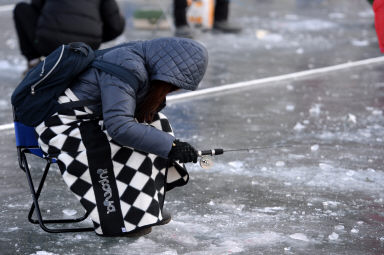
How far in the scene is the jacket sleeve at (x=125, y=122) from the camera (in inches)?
144

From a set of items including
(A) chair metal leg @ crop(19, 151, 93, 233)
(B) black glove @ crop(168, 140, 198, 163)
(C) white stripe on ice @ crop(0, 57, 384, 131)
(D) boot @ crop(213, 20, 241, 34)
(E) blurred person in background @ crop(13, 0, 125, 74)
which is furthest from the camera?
(D) boot @ crop(213, 20, 241, 34)

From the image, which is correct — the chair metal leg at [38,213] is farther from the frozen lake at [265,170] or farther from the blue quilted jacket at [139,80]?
the blue quilted jacket at [139,80]

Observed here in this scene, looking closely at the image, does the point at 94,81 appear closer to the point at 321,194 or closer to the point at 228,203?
the point at 228,203

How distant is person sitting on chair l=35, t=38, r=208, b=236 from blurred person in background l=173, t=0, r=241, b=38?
639cm

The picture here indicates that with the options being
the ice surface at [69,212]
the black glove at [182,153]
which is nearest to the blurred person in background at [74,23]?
the ice surface at [69,212]

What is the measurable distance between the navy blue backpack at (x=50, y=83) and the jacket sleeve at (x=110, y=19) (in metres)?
3.15

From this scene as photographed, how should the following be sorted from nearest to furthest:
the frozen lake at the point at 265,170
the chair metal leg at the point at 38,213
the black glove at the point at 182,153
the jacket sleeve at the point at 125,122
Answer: the jacket sleeve at the point at 125,122
the black glove at the point at 182,153
the chair metal leg at the point at 38,213
the frozen lake at the point at 265,170

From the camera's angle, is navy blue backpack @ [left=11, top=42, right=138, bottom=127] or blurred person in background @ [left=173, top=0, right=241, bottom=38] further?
blurred person in background @ [left=173, top=0, right=241, bottom=38]

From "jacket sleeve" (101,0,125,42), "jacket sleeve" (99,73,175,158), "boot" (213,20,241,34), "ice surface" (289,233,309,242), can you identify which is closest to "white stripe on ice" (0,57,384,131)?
"jacket sleeve" (101,0,125,42)

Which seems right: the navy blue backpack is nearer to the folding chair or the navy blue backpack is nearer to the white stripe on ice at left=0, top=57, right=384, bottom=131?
the folding chair

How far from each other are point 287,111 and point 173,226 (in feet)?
A: 9.95

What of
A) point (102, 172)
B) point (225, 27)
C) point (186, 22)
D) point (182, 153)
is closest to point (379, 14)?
point (182, 153)

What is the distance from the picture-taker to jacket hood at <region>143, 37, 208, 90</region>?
3.75m

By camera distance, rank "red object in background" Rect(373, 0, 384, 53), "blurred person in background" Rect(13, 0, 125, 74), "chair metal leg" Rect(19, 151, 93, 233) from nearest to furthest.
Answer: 1. "chair metal leg" Rect(19, 151, 93, 233)
2. "red object in background" Rect(373, 0, 384, 53)
3. "blurred person in background" Rect(13, 0, 125, 74)
